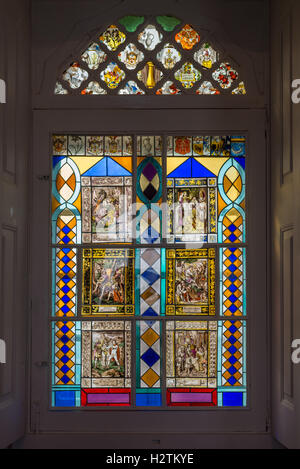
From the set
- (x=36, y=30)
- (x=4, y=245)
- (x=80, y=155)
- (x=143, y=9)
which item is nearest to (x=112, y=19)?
(x=143, y=9)

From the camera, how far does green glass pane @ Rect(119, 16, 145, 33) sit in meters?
2.87

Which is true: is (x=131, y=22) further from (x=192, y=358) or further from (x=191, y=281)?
(x=192, y=358)

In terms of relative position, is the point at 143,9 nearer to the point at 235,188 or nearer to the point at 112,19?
the point at 112,19

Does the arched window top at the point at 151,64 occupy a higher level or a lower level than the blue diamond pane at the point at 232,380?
higher

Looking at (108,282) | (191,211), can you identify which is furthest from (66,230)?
(191,211)

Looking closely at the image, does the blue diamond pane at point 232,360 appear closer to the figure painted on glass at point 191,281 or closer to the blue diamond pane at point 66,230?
the figure painted on glass at point 191,281

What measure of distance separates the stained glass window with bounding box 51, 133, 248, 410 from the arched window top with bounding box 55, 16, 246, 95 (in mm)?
30

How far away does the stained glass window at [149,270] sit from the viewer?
277 cm

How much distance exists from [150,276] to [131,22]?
1.29 m

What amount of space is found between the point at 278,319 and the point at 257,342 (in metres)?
0.18

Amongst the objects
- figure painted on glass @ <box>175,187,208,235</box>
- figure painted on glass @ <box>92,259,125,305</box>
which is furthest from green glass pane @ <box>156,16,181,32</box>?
figure painted on glass @ <box>92,259,125,305</box>

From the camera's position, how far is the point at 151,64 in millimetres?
2873

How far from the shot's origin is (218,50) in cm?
286

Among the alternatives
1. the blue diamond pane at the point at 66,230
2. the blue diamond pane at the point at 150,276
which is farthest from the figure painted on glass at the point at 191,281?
the blue diamond pane at the point at 66,230
